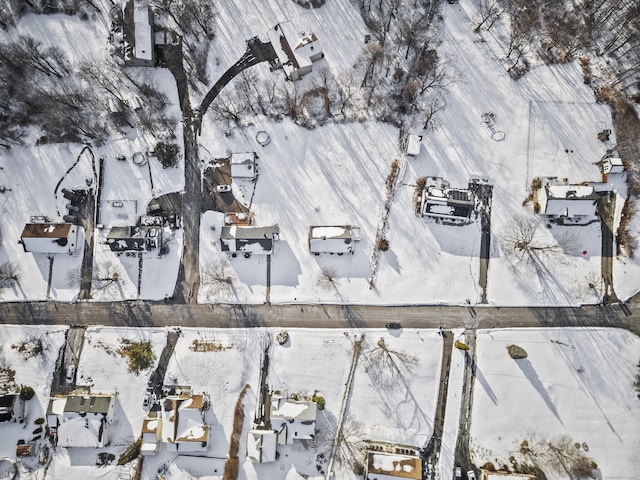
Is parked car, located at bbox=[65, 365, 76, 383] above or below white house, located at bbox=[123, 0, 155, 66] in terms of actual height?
below

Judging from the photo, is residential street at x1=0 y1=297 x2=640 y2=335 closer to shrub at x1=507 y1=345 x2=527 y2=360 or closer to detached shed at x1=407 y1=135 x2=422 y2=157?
shrub at x1=507 y1=345 x2=527 y2=360

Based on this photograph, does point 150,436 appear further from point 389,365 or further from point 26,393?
point 389,365

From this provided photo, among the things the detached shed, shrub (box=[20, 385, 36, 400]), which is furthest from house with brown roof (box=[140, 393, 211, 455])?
the detached shed

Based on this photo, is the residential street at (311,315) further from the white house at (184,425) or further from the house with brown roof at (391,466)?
the house with brown roof at (391,466)

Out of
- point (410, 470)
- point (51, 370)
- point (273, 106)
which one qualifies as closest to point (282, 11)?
point (273, 106)

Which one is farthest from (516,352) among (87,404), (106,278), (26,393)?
(26,393)

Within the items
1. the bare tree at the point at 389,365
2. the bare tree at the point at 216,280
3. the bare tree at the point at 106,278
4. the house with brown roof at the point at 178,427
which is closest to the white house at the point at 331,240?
the bare tree at the point at 216,280

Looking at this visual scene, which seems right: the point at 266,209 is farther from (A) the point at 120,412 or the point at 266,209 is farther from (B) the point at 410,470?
(B) the point at 410,470
